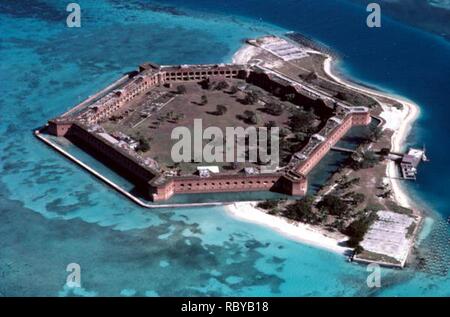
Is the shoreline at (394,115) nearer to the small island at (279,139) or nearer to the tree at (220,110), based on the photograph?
the small island at (279,139)

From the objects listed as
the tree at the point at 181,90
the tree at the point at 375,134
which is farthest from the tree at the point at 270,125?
the tree at the point at 181,90

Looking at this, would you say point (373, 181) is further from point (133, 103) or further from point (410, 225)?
point (133, 103)

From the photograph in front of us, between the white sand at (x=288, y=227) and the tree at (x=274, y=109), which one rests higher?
the tree at (x=274, y=109)

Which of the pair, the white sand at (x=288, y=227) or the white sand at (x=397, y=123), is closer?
the white sand at (x=288, y=227)

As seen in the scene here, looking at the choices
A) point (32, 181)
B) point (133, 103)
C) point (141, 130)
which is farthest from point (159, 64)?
point (32, 181)

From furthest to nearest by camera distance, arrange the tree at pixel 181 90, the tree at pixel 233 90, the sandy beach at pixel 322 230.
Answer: the tree at pixel 233 90
the tree at pixel 181 90
the sandy beach at pixel 322 230

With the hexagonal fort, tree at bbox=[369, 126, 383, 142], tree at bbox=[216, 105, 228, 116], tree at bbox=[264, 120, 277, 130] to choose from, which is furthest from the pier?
tree at bbox=[216, 105, 228, 116]

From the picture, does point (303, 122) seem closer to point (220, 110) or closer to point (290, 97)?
point (290, 97)

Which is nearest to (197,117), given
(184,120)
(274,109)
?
(184,120)
